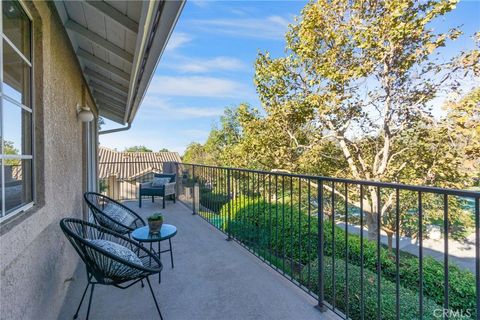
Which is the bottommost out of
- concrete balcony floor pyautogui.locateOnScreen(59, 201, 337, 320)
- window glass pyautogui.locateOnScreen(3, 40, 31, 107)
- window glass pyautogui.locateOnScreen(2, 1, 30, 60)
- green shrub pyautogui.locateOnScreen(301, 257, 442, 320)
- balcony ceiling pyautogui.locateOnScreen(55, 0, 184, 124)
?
green shrub pyautogui.locateOnScreen(301, 257, 442, 320)

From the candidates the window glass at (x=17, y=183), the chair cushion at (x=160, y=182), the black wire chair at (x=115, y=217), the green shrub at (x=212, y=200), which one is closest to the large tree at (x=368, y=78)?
the chair cushion at (x=160, y=182)

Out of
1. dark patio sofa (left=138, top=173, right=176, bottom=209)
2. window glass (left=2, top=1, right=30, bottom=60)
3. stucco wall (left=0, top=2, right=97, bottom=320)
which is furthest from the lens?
dark patio sofa (left=138, top=173, right=176, bottom=209)

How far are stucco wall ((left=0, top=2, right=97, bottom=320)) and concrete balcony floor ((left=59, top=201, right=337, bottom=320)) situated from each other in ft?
1.27

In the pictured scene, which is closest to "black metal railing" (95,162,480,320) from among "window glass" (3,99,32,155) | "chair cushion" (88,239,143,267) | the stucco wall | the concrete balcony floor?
the concrete balcony floor

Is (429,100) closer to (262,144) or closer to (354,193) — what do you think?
(354,193)

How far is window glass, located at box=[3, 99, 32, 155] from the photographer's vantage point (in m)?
1.46

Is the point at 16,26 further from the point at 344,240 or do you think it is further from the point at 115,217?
the point at 344,240

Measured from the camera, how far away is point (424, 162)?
805cm

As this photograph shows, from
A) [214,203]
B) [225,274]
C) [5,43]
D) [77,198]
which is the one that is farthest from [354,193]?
[5,43]

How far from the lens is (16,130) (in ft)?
5.29

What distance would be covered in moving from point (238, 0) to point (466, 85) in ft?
22.0

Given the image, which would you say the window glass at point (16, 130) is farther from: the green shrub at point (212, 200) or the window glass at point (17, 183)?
the green shrub at point (212, 200)

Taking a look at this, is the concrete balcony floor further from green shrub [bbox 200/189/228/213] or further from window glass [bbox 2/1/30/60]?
window glass [bbox 2/1/30/60]

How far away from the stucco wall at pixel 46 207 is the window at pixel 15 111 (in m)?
0.07
